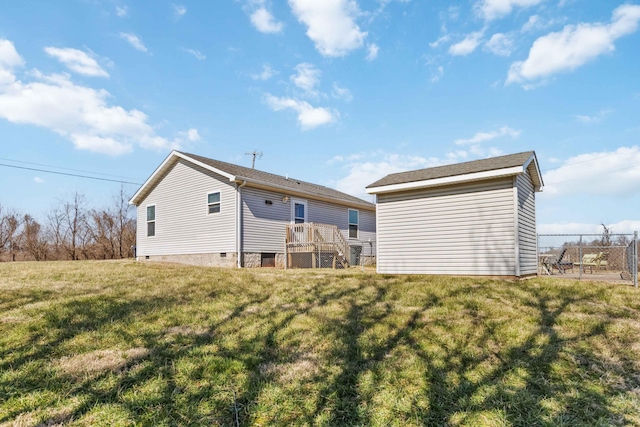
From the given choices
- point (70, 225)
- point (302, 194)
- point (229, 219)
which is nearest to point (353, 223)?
point (302, 194)

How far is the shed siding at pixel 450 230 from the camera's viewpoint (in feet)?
31.0

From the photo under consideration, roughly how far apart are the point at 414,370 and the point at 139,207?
17.6 m

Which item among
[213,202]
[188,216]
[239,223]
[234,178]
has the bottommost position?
[239,223]

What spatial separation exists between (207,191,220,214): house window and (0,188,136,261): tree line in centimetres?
1599

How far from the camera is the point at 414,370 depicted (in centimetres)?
384

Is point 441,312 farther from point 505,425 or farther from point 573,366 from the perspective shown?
point 505,425

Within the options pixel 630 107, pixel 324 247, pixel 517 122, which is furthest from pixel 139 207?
pixel 630 107

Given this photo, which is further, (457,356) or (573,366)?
(457,356)

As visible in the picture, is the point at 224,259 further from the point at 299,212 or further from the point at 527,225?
the point at 527,225

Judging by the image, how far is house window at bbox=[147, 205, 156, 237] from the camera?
17.2m

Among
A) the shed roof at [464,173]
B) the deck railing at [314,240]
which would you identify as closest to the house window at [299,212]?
the deck railing at [314,240]

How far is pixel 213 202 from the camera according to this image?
47.6 ft

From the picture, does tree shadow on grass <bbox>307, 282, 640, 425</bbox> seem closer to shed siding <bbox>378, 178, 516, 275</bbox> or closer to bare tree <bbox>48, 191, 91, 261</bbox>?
shed siding <bbox>378, 178, 516, 275</bbox>

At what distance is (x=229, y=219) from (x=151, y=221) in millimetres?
5830
